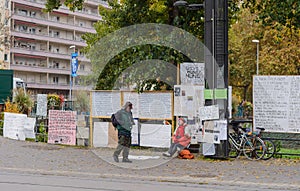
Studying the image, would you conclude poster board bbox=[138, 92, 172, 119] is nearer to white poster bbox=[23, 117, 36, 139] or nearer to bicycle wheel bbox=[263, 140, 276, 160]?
bicycle wheel bbox=[263, 140, 276, 160]

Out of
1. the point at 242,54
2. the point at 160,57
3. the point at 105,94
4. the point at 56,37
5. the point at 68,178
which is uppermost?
the point at 56,37

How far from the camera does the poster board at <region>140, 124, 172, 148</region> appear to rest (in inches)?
714

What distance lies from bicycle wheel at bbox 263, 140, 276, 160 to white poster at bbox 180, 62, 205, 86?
2956mm

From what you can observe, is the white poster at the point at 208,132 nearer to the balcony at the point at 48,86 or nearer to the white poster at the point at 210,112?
the white poster at the point at 210,112

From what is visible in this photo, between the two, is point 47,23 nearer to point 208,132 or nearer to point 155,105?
point 155,105

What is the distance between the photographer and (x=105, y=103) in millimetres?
19953

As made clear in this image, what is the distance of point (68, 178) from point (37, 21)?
80.2m

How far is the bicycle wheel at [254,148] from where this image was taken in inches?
643

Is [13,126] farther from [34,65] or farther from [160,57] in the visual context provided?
[34,65]

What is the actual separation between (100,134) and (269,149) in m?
6.34

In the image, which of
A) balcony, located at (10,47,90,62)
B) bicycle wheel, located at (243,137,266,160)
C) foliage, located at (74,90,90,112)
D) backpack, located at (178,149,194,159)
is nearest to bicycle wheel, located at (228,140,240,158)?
bicycle wheel, located at (243,137,266,160)

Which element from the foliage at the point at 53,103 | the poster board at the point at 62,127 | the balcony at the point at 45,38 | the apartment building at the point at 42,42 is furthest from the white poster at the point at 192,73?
the balcony at the point at 45,38

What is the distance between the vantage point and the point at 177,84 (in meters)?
18.3

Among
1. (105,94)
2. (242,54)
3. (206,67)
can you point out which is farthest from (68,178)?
(242,54)
